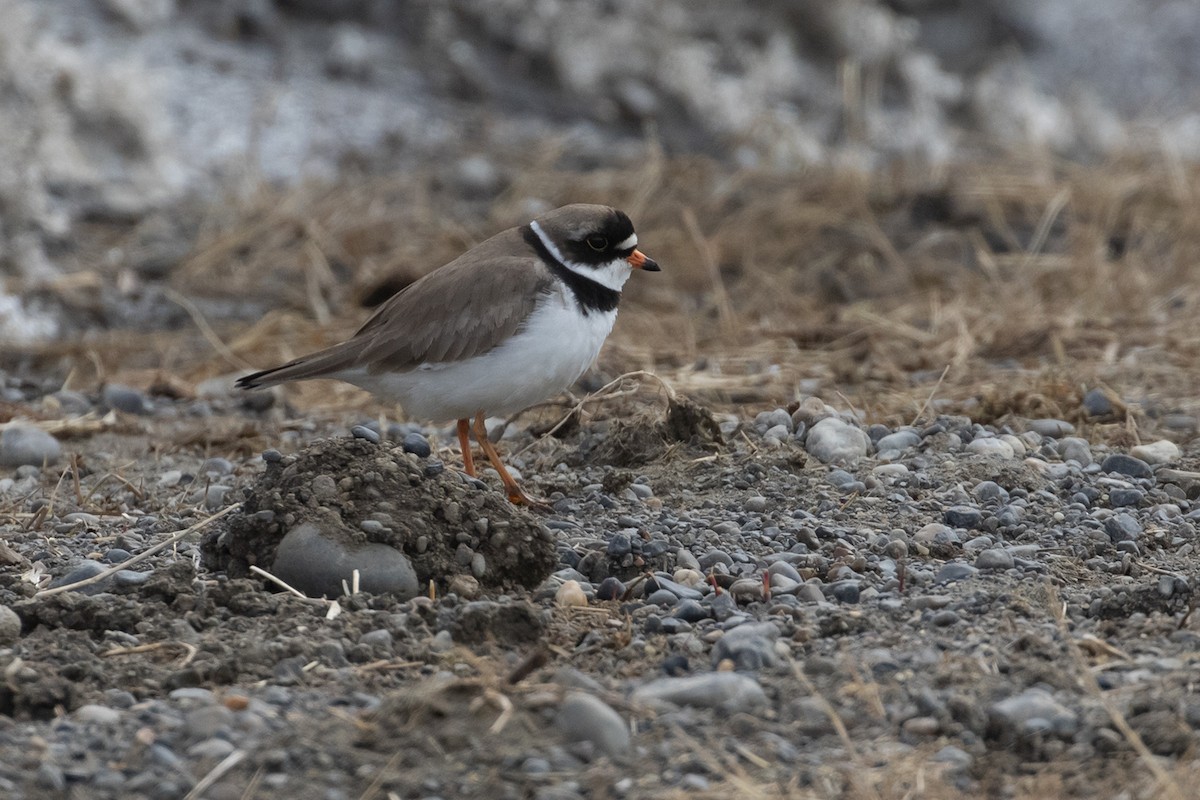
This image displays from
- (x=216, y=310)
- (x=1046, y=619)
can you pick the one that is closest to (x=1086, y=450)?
(x=1046, y=619)

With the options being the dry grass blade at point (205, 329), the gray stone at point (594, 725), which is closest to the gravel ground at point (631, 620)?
the gray stone at point (594, 725)

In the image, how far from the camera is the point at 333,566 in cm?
384

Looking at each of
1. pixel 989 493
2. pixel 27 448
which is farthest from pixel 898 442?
pixel 27 448

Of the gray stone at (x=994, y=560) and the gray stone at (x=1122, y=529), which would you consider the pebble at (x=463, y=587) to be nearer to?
the gray stone at (x=994, y=560)

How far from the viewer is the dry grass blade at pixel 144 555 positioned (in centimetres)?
389

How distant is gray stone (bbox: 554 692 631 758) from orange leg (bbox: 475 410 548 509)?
1.73 m

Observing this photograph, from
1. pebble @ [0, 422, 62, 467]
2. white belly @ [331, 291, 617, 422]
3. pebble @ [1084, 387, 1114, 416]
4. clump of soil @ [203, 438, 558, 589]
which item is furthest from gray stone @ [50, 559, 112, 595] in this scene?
pebble @ [1084, 387, 1114, 416]

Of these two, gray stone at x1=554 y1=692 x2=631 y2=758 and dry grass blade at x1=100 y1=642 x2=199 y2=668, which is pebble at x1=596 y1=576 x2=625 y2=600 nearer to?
gray stone at x1=554 y1=692 x2=631 y2=758

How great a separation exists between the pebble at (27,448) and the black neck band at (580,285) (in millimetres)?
2040

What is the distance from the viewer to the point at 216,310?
8320 millimetres

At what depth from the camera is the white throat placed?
5094mm

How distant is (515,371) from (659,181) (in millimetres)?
5254

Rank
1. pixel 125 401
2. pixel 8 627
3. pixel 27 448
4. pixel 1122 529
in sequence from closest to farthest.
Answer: pixel 8 627 → pixel 1122 529 → pixel 27 448 → pixel 125 401

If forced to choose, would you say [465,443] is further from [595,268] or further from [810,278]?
[810,278]
